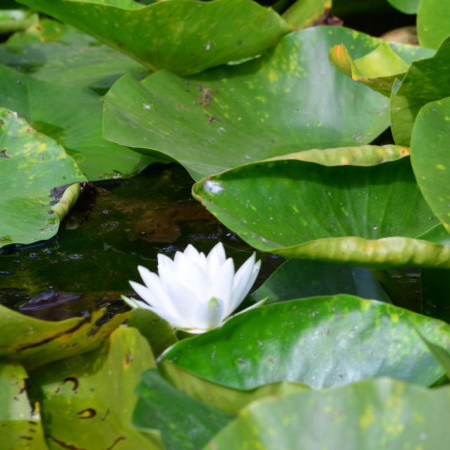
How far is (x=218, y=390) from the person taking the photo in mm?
893

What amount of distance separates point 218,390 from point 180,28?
1.09m

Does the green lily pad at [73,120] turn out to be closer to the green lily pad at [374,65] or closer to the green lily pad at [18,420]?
the green lily pad at [374,65]

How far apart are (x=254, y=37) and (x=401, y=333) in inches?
→ 42.4

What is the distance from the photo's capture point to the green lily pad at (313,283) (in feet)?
4.12

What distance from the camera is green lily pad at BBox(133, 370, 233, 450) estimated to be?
794 millimetres

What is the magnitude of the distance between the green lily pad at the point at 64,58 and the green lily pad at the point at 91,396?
51.0 inches

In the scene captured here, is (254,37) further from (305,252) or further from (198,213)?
(305,252)

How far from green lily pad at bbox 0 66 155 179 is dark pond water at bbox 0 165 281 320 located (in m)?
0.04

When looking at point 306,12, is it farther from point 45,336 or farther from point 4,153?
point 45,336

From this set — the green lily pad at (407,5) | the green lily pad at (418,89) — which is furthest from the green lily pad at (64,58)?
the green lily pad at (418,89)

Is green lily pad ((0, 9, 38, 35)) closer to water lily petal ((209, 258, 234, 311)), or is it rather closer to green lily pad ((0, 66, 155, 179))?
green lily pad ((0, 66, 155, 179))

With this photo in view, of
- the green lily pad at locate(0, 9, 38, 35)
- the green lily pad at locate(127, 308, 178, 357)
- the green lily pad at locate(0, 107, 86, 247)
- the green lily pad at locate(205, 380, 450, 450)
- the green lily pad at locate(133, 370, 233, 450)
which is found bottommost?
the green lily pad at locate(0, 9, 38, 35)

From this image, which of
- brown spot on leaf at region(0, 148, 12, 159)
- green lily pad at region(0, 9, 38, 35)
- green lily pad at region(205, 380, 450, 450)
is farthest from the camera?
green lily pad at region(0, 9, 38, 35)

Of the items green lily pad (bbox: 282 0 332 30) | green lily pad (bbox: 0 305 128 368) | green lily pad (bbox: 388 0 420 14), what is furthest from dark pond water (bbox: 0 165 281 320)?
green lily pad (bbox: 388 0 420 14)
